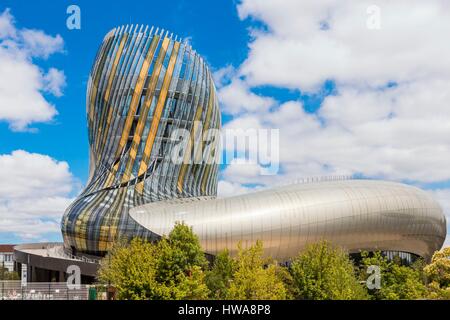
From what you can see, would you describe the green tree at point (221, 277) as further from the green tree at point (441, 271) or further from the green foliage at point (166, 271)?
the green tree at point (441, 271)

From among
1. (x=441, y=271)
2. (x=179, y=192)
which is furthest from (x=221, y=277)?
(x=179, y=192)

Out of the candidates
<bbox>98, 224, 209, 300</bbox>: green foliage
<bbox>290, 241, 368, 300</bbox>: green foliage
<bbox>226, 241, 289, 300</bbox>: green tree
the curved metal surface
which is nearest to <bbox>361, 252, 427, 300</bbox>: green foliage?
<bbox>290, 241, 368, 300</bbox>: green foliage

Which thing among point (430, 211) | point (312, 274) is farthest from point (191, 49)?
point (312, 274)

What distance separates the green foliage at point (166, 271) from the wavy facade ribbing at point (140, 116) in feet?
68.8

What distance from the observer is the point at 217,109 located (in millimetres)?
68438

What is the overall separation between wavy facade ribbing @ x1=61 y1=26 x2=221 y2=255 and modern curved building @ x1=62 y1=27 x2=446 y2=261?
0.12 metres

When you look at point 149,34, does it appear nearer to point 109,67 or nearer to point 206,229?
point 109,67

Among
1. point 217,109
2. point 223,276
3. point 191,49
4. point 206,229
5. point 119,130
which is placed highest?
point 191,49

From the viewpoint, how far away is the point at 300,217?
45156 millimetres

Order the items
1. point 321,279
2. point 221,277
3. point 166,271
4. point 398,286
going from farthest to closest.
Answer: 1. point 221,277
2. point 398,286
3. point 321,279
4. point 166,271

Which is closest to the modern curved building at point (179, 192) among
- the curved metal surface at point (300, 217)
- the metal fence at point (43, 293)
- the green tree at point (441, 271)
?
the curved metal surface at point (300, 217)

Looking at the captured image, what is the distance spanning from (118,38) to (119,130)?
39.4ft

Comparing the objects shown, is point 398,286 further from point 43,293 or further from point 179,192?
point 179,192

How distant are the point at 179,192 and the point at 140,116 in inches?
399
